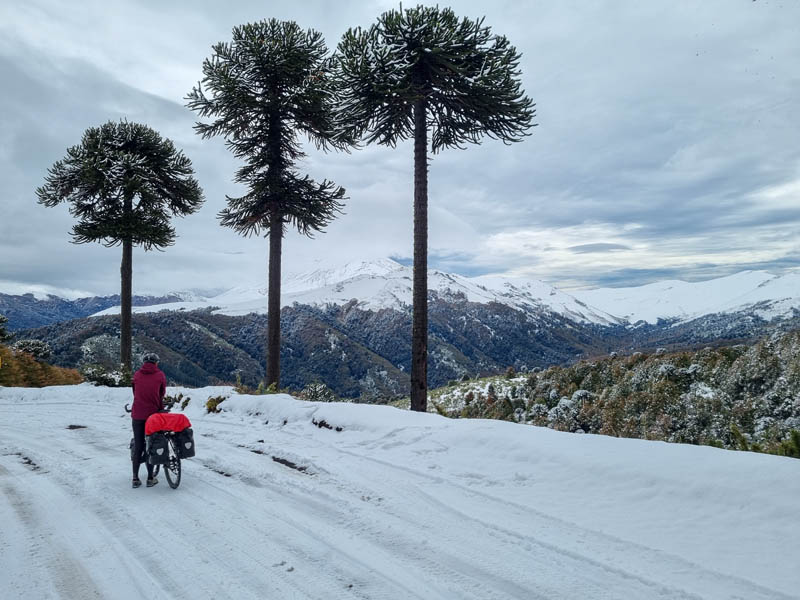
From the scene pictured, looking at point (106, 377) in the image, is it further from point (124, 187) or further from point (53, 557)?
point (53, 557)

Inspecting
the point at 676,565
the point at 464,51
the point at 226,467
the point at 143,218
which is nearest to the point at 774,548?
the point at 676,565

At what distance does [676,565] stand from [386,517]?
9.12 feet

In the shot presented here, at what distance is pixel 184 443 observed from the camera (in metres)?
6.60

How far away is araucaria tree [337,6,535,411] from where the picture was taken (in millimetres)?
11500

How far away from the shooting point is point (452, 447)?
717cm

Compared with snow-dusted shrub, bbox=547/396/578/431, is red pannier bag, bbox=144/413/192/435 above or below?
above

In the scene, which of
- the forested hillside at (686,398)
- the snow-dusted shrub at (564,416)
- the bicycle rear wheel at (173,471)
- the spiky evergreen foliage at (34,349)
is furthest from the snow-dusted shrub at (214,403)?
the spiky evergreen foliage at (34,349)

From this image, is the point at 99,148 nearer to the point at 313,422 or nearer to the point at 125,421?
the point at 125,421

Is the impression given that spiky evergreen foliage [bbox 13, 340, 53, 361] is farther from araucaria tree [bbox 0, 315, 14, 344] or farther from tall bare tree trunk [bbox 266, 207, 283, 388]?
tall bare tree trunk [bbox 266, 207, 283, 388]

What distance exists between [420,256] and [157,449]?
7.91 meters

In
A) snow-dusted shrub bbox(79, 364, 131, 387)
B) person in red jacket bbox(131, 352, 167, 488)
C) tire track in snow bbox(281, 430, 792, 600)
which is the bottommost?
tire track in snow bbox(281, 430, 792, 600)

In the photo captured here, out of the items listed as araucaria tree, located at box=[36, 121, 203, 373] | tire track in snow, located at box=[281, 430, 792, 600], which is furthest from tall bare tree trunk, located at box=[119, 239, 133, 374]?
tire track in snow, located at box=[281, 430, 792, 600]

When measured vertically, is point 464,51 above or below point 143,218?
above

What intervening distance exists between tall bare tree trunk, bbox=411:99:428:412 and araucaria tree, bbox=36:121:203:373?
531 inches
